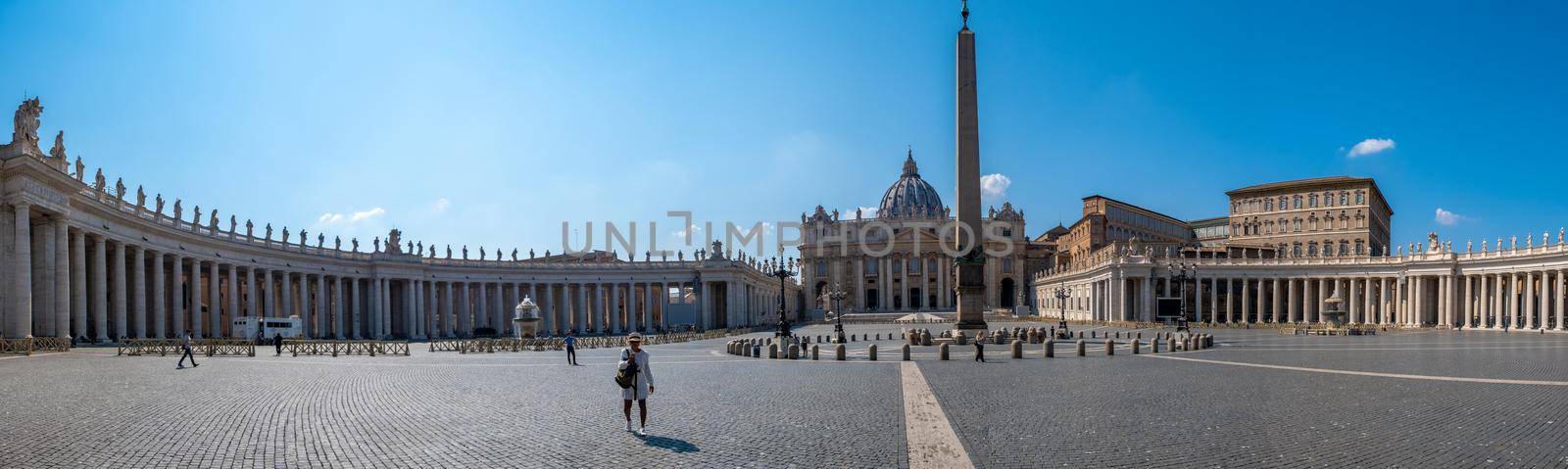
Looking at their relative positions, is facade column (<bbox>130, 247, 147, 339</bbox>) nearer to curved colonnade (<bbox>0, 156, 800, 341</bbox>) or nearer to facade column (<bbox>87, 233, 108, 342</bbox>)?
curved colonnade (<bbox>0, 156, 800, 341</bbox>)

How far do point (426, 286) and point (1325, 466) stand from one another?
70.8 meters

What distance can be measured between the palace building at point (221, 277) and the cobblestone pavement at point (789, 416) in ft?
41.5

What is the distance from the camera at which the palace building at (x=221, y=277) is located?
1316 inches

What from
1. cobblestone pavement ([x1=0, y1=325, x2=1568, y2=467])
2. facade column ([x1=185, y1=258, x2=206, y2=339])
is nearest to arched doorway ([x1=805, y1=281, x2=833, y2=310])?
facade column ([x1=185, y1=258, x2=206, y2=339])

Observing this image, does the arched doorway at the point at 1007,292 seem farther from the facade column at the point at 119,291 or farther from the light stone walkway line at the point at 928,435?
the light stone walkway line at the point at 928,435

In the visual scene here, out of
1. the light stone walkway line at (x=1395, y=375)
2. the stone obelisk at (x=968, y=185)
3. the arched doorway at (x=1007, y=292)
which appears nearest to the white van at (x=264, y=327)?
the stone obelisk at (x=968, y=185)

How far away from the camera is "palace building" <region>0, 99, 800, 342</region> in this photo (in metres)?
33.4

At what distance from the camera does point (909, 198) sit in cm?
16450

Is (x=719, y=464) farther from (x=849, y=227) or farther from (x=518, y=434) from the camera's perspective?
(x=849, y=227)

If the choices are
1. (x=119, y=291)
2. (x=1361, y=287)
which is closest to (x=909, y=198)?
(x=1361, y=287)

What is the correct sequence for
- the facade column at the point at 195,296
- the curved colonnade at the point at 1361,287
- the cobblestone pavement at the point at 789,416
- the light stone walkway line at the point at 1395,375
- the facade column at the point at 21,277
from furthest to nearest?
the curved colonnade at the point at 1361,287 → the facade column at the point at 195,296 → the facade column at the point at 21,277 → the light stone walkway line at the point at 1395,375 → the cobblestone pavement at the point at 789,416

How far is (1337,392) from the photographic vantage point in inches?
680

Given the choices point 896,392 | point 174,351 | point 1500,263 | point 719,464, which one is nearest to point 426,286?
point 174,351

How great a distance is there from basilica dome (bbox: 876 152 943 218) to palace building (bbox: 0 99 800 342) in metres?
63.4
